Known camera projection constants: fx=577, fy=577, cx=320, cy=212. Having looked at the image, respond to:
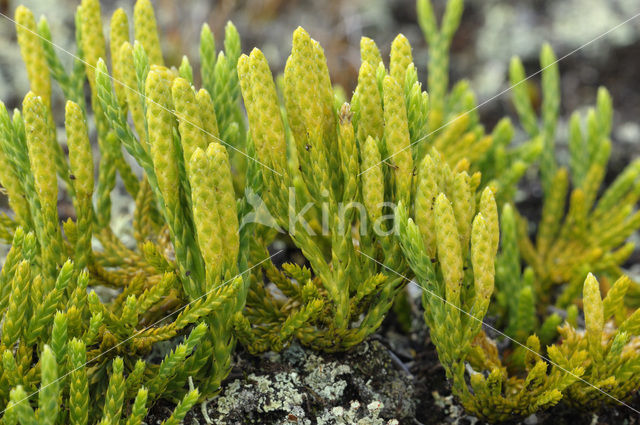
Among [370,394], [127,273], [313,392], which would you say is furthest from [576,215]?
[127,273]

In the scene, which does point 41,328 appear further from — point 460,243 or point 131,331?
point 460,243

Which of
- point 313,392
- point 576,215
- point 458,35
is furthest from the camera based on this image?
point 458,35

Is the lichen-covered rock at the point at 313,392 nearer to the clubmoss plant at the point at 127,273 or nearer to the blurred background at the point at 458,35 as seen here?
the clubmoss plant at the point at 127,273

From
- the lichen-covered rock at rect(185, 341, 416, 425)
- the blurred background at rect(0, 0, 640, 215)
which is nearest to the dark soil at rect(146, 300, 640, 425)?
the lichen-covered rock at rect(185, 341, 416, 425)

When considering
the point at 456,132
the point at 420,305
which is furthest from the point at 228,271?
the point at 456,132

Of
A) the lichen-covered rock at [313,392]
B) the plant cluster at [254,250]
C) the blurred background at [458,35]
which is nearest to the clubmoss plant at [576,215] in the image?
the plant cluster at [254,250]

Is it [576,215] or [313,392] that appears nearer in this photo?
[313,392]

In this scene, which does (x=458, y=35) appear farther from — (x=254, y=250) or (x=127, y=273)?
(x=127, y=273)

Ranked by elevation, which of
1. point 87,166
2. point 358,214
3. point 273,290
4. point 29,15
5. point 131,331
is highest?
point 29,15

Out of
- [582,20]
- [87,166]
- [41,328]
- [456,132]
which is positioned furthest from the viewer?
[582,20]

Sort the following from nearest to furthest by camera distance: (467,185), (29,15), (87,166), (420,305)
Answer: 1. (467,185)
2. (87,166)
3. (29,15)
4. (420,305)
